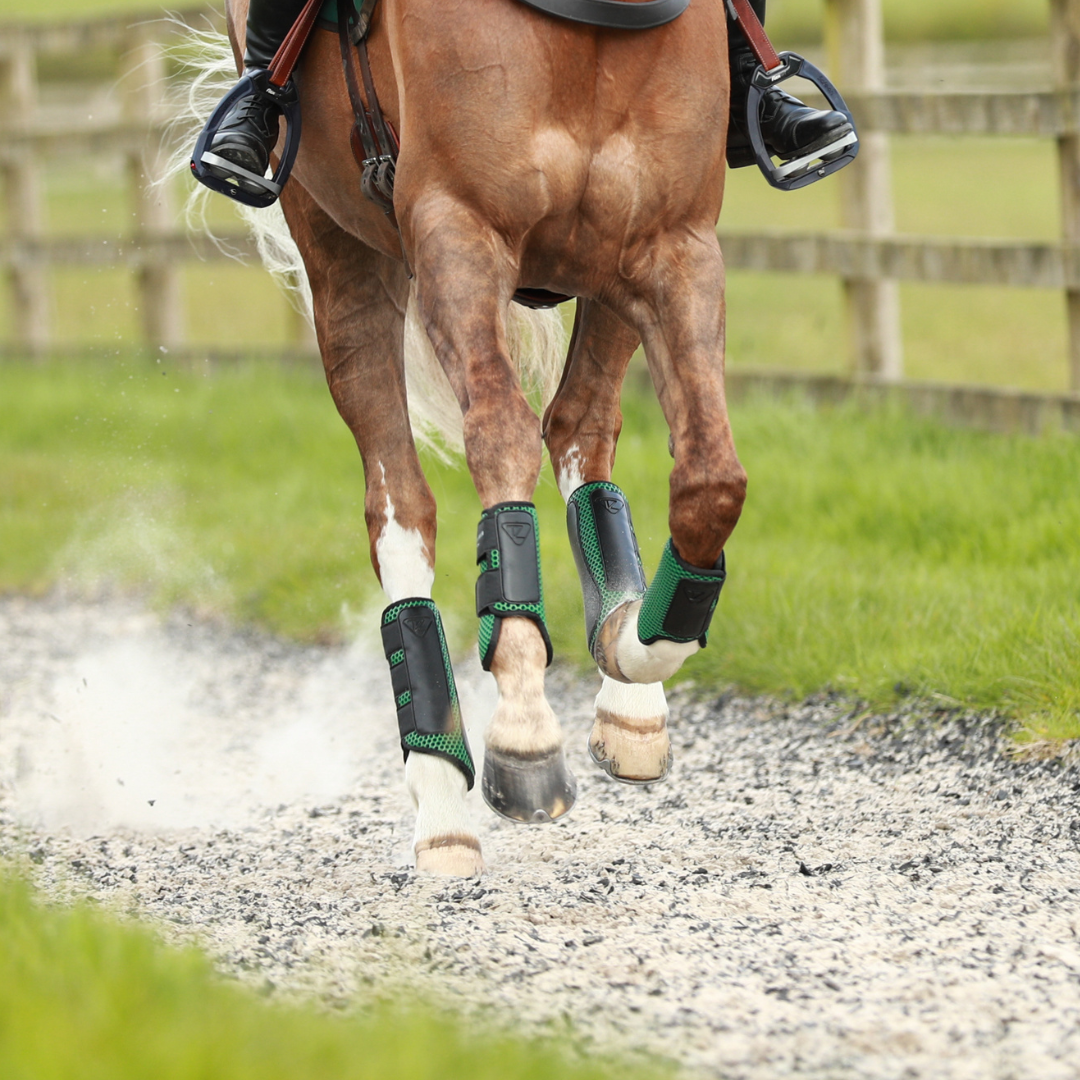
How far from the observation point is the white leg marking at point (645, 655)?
3.14 m

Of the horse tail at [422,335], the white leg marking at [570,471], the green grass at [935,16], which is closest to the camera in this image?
the white leg marking at [570,471]

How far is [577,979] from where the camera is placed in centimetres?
245

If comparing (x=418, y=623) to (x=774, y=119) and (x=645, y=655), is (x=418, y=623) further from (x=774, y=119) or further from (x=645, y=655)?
(x=774, y=119)

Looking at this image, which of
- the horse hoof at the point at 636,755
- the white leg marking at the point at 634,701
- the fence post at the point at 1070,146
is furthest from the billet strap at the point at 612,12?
the fence post at the point at 1070,146

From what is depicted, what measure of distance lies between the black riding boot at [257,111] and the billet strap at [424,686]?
1.07 metres

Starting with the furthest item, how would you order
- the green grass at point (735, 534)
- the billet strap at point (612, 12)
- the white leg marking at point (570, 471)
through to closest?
the green grass at point (735, 534), the white leg marking at point (570, 471), the billet strap at point (612, 12)

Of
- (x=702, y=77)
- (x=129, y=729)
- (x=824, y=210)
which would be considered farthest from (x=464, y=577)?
(x=824, y=210)

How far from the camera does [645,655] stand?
319 cm

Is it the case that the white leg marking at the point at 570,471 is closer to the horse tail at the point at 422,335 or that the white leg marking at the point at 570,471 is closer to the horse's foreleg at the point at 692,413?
the horse tail at the point at 422,335

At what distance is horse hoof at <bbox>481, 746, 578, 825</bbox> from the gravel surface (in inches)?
7.7

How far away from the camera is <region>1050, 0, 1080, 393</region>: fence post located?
256 inches

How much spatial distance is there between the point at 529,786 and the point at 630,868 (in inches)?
19.3

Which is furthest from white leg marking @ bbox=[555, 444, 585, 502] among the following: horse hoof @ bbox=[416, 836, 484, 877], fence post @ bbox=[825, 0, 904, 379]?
fence post @ bbox=[825, 0, 904, 379]

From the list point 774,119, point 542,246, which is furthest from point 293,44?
point 774,119
